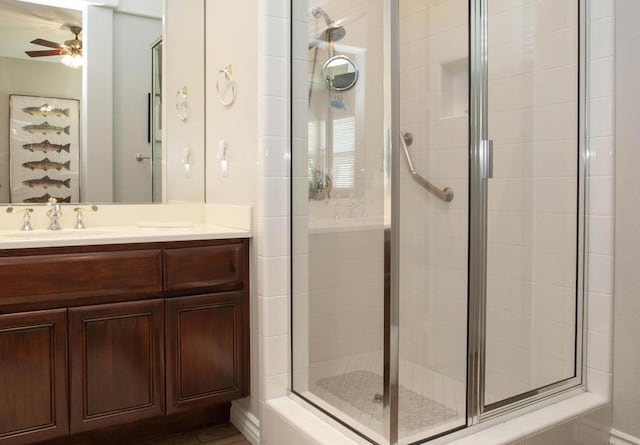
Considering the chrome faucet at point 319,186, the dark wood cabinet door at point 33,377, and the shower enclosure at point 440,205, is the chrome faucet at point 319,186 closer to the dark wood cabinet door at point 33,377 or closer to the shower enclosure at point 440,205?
the shower enclosure at point 440,205

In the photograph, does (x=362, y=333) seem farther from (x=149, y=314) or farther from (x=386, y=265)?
(x=149, y=314)

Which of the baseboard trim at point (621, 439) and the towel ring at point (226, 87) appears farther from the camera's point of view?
the towel ring at point (226, 87)

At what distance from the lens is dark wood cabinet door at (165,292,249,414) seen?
6.26 feet

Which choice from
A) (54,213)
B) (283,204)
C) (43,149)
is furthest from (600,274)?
(43,149)

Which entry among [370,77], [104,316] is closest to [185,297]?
[104,316]

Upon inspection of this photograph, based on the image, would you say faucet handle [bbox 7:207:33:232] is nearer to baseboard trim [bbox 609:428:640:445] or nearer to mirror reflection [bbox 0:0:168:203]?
mirror reflection [bbox 0:0:168:203]

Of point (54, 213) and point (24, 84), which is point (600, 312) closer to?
point (54, 213)

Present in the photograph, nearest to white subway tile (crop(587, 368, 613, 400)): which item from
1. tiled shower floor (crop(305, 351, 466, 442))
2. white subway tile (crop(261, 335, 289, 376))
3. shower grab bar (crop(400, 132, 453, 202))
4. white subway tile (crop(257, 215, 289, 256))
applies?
tiled shower floor (crop(305, 351, 466, 442))

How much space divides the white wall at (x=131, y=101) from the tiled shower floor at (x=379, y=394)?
120 cm

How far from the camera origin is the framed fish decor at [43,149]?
2092 millimetres

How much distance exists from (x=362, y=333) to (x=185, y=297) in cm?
70

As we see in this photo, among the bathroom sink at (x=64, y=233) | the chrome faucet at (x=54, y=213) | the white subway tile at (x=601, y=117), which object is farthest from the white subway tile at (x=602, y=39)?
the chrome faucet at (x=54, y=213)

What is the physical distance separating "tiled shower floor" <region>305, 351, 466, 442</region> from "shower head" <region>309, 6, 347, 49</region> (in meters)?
1.23

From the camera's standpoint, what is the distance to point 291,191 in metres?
1.98
